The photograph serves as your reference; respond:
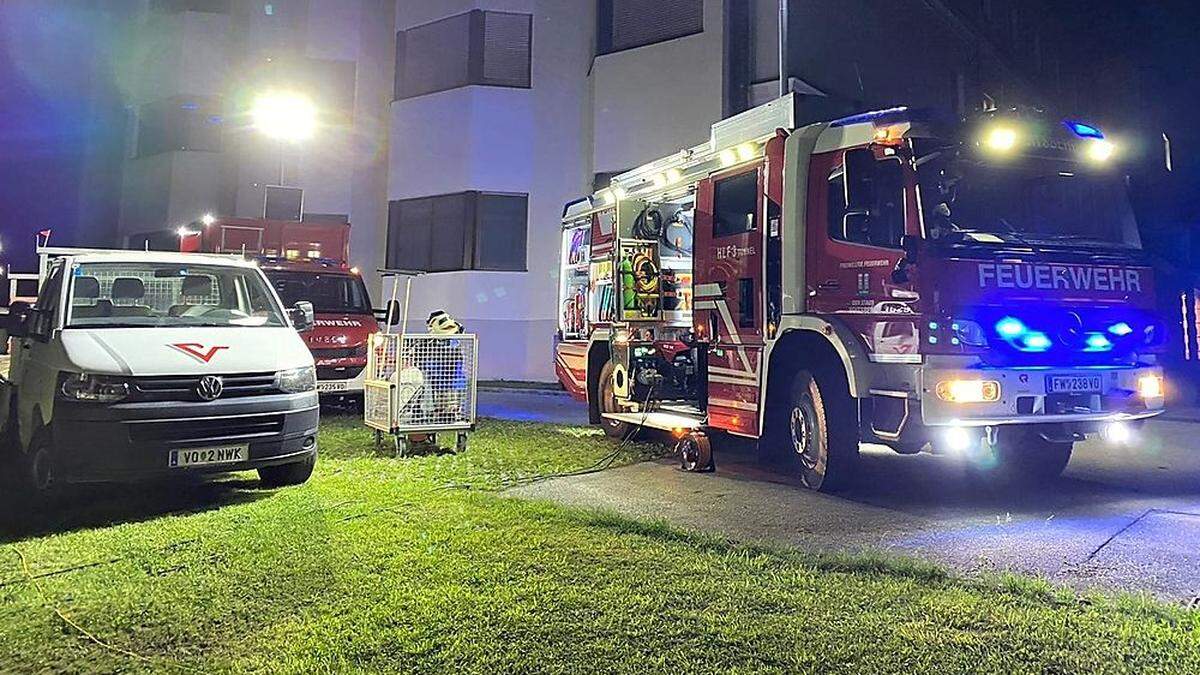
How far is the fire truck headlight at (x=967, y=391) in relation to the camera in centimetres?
618

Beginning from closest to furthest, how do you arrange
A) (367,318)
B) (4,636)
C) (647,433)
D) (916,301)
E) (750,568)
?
(4,636) → (750,568) → (916,301) → (647,433) → (367,318)

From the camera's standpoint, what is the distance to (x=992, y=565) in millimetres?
5043

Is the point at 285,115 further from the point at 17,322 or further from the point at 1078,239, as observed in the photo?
the point at 1078,239

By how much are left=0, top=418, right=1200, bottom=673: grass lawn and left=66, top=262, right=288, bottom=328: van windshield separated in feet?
5.26

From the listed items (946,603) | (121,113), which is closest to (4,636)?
(946,603)

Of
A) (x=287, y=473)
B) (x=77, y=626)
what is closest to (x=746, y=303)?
(x=287, y=473)

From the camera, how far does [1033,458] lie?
319 inches

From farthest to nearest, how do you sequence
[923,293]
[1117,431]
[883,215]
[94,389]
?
[1117,431], [883,215], [923,293], [94,389]

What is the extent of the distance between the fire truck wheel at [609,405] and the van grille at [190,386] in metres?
4.78

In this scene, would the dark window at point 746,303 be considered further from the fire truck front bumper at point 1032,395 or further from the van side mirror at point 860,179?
the fire truck front bumper at point 1032,395

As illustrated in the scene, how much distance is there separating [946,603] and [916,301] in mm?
2713

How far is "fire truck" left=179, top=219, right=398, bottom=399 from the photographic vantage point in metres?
12.2

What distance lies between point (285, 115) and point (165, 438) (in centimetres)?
1902

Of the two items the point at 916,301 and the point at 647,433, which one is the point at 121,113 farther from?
the point at 916,301
